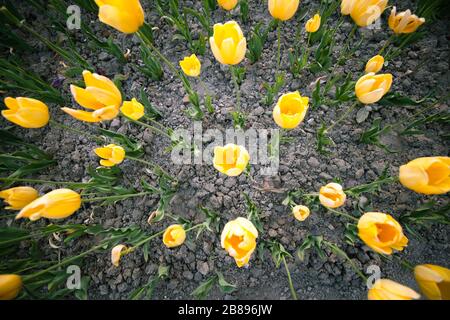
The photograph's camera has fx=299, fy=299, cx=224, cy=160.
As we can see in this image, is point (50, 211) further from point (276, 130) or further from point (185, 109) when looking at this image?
point (276, 130)

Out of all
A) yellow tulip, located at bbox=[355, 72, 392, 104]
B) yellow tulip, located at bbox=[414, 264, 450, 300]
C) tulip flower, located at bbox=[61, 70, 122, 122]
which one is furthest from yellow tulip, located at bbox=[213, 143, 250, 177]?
yellow tulip, located at bbox=[414, 264, 450, 300]

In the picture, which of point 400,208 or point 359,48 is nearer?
point 400,208

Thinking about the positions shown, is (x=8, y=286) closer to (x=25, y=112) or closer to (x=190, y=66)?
(x=25, y=112)

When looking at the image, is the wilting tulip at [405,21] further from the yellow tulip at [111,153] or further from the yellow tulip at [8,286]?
the yellow tulip at [8,286]

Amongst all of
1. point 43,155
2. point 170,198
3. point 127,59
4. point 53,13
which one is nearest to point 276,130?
point 170,198

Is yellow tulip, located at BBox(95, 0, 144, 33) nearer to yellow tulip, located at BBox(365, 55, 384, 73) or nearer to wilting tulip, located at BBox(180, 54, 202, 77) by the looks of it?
wilting tulip, located at BBox(180, 54, 202, 77)

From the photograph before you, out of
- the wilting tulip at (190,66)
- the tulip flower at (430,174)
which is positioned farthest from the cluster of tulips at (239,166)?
the wilting tulip at (190,66)
